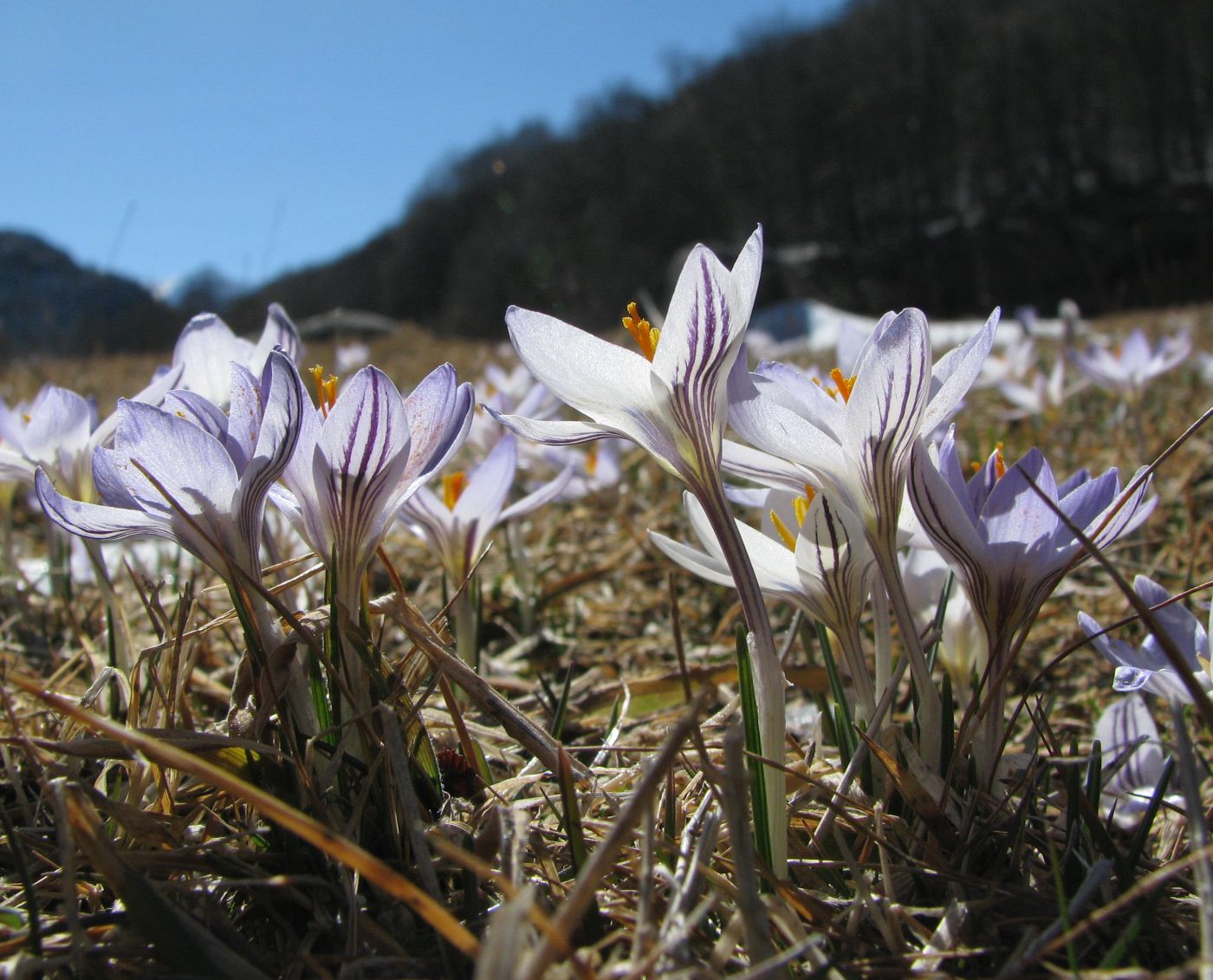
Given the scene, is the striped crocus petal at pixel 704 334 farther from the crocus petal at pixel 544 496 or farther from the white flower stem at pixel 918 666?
the crocus petal at pixel 544 496

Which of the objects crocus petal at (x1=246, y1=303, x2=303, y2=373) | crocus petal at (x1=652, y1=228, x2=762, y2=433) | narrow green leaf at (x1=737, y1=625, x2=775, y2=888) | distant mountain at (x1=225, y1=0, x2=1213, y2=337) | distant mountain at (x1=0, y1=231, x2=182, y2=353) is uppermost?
distant mountain at (x1=225, y1=0, x2=1213, y2=337)

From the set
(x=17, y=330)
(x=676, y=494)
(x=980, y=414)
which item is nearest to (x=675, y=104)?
(x=17, y=330)

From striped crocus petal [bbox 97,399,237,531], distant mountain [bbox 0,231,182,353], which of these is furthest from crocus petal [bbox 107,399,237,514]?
distant mountain [bbox 0,231,182,353]

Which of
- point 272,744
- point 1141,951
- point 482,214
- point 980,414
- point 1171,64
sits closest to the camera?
point 1141,951

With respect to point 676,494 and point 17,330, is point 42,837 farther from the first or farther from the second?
point 17,330

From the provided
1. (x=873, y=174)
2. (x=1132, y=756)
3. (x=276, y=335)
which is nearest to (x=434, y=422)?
(x=276, y=335)

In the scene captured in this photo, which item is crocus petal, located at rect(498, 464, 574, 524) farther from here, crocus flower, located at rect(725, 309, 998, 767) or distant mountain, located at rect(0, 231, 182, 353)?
distant mountain, located at rect(0, 231, 182, 353)
